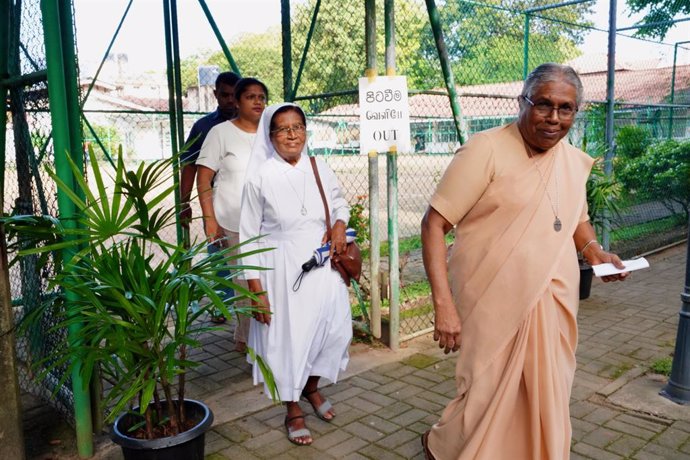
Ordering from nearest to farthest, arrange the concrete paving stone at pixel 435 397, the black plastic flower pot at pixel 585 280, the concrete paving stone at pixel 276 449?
the concrete paving stone at pixel 276 449 → the concrete paving stone at pixel 435 397 → the black plastic flower pot at pixel 585 280

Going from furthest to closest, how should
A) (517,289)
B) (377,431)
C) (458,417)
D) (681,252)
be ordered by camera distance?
(681,252)
(377,431)
(458,417)
(517,289)

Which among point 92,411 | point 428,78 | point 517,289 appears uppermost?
point 428,78

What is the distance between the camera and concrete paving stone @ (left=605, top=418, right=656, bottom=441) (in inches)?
138

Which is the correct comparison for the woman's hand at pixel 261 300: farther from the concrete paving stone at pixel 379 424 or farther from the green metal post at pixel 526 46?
the green metal post at pixel 526 46

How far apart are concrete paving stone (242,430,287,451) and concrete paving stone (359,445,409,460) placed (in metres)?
0.51

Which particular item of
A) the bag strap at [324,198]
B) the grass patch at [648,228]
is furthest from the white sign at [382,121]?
the grass patch at [648,228]

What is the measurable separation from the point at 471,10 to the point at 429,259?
17.2 ft

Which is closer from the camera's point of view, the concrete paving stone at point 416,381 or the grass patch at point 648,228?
the concrete paving stone at point 416,381

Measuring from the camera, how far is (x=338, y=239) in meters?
3.56

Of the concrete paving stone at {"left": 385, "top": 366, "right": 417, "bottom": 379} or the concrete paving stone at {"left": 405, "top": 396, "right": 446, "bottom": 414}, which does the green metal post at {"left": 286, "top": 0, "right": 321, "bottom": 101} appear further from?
the concrete paving stone at {"left": 405, "top": 396, "right": 446, "bottom": 414}

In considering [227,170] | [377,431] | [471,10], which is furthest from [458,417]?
[471,10]

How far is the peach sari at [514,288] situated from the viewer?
8.39ft

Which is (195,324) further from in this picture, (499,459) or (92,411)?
(499,459)

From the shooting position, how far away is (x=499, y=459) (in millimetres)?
2658
